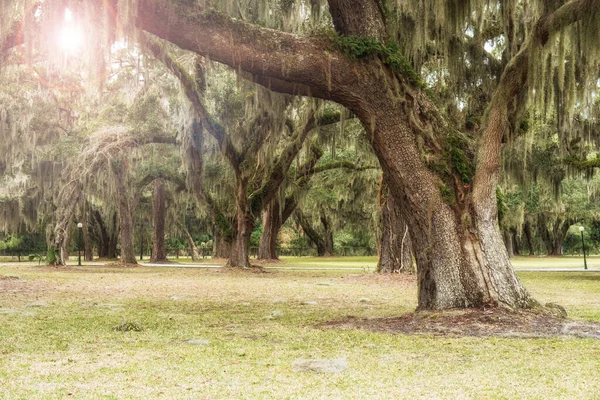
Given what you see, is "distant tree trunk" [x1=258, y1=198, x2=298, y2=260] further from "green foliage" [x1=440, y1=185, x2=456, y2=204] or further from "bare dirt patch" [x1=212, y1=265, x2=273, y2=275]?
"green foliage" [x1=440, y1=185, x2=456, y2=204]

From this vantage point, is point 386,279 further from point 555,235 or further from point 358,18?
point 555,235

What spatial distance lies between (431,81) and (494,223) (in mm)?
6831

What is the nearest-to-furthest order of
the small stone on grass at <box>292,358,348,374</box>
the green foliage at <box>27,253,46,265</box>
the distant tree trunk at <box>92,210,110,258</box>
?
the small stone on grass at <box>292,358,348,374</box> < the green foliage at <box>27,253,46,265</box> < the distant tree trunk at <box>92,210,110,258</box>

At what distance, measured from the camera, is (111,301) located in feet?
29.8

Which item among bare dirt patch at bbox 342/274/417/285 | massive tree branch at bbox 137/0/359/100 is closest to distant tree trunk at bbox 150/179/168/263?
bare dirt patch at bbox 342/274/417/285

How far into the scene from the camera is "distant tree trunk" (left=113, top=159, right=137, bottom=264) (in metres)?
22.5

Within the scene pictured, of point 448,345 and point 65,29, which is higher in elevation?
point 65,29

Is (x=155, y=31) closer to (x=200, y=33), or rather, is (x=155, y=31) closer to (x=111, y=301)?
(x=200, y=33)

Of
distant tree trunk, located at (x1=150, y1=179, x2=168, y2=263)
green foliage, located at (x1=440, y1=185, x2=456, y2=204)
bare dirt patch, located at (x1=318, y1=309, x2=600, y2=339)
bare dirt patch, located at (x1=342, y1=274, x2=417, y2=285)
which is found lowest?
bare dirt patch, located at (x1=342, y1=274, x2=417, y2=285)

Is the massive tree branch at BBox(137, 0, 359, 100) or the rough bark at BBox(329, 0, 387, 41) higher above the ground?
the rough bark at BBox(329, 0, 387, 41)

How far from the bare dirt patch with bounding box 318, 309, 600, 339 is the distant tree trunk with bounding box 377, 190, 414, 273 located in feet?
32.6

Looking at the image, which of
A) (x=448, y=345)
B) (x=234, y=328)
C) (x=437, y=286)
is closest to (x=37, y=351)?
(x=234, y=328)

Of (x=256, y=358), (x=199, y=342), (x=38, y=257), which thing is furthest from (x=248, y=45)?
(x=38, y=257)

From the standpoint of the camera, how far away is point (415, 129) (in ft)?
21.7
